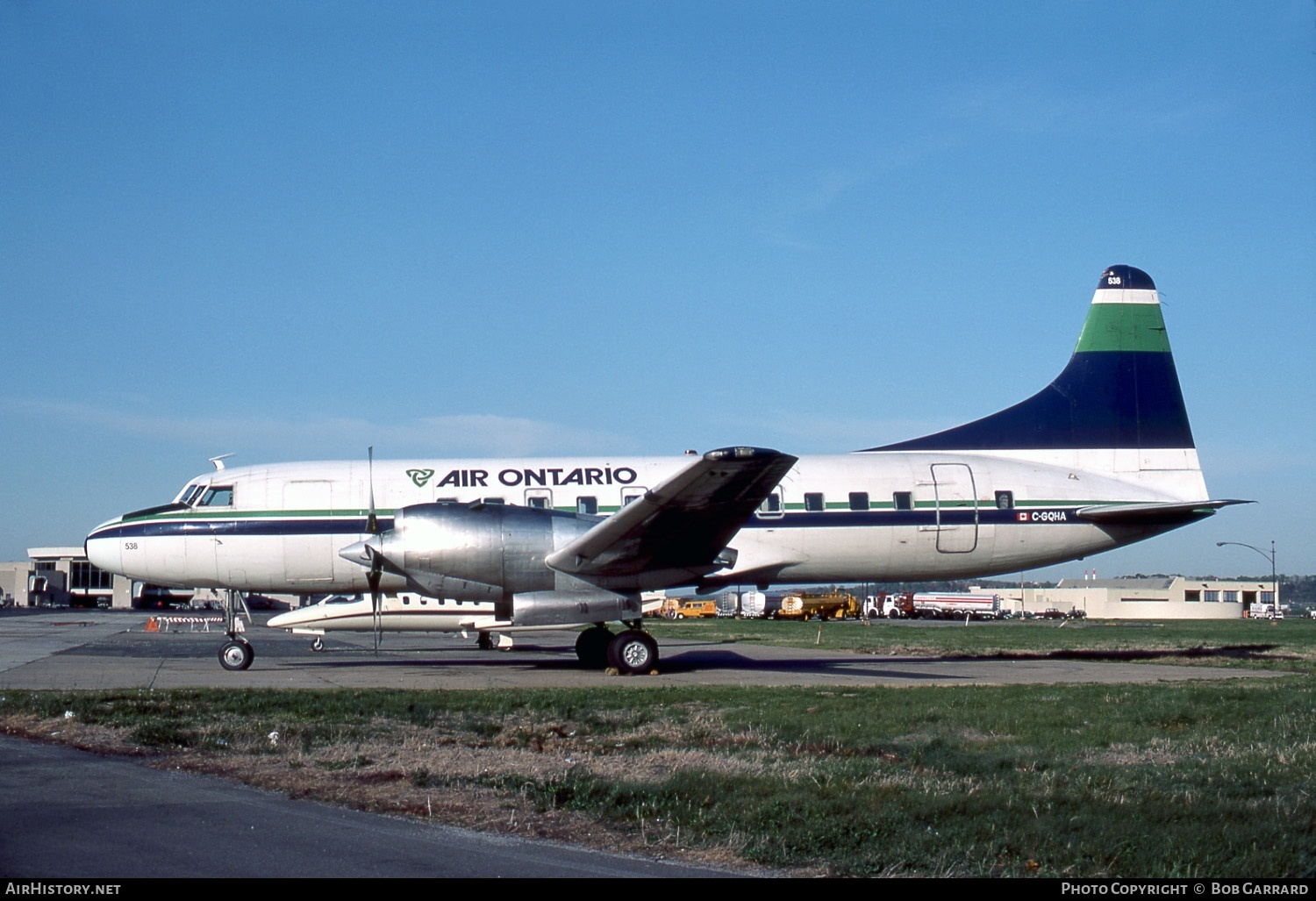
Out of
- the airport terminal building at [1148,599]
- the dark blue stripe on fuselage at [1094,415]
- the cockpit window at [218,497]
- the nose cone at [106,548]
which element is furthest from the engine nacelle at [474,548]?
the airport terminal building at [1148,599]

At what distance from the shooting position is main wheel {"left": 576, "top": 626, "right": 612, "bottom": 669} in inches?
765

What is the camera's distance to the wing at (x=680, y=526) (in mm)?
14688

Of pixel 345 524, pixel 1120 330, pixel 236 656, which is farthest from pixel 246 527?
pixel 1120 330

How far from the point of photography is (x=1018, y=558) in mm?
20141

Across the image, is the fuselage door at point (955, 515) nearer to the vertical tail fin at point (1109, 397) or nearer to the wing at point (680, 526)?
the vertical tail fin at point (1109, 397)

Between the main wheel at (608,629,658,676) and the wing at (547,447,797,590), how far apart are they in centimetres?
112

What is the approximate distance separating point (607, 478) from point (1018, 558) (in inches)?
312

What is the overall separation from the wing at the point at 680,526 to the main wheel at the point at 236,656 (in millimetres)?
5836

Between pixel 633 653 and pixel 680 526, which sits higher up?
pixel 680 526

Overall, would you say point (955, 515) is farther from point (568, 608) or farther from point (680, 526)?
point (568, 608)

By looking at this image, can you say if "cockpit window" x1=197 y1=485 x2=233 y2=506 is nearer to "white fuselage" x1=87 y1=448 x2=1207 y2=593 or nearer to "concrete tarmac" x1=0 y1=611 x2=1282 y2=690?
"white fuselage" x1=87 y1=448 x2=1207 y2=593

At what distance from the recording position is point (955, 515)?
19.6 meters

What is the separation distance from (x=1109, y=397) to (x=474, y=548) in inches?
521

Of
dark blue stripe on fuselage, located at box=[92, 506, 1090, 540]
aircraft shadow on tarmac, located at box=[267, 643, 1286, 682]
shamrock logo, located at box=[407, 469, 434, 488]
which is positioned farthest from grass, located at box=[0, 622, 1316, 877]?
shamrock logo, located at box=[407, 469, 434, 488]
